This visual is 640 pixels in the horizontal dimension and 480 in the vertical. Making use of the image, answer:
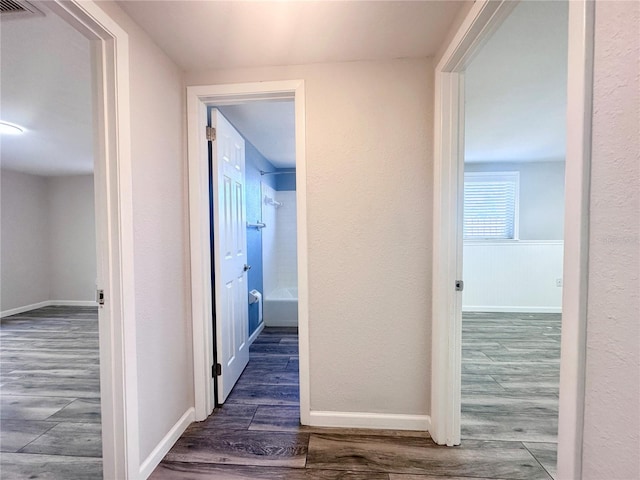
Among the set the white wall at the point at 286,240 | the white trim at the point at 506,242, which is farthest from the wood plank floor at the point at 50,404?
the white trim at the point at 506,242

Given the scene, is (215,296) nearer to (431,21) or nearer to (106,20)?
(106,20)

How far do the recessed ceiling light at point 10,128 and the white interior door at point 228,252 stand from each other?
226cm

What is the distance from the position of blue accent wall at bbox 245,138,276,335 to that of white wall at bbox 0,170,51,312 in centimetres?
398

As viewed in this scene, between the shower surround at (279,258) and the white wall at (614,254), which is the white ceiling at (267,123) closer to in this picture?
the shower surround at (279,258)

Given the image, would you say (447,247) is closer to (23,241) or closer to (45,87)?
(45,87)

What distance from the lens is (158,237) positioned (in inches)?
58.9

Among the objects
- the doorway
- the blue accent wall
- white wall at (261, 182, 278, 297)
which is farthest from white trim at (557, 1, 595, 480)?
white wall at (261, 182, 278, 297)

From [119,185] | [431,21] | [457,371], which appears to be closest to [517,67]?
[431,21]

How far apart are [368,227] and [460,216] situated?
1.69ft

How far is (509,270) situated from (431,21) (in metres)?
4.00

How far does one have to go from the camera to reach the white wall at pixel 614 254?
547 millimetres

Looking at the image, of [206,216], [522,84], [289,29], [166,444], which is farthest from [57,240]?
[522,84]

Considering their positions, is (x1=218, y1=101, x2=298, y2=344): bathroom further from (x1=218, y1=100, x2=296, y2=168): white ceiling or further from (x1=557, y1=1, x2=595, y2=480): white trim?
(x1=557, y1=1, x2=595, y2=480): white trim

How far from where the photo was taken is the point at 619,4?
565 millimetres
